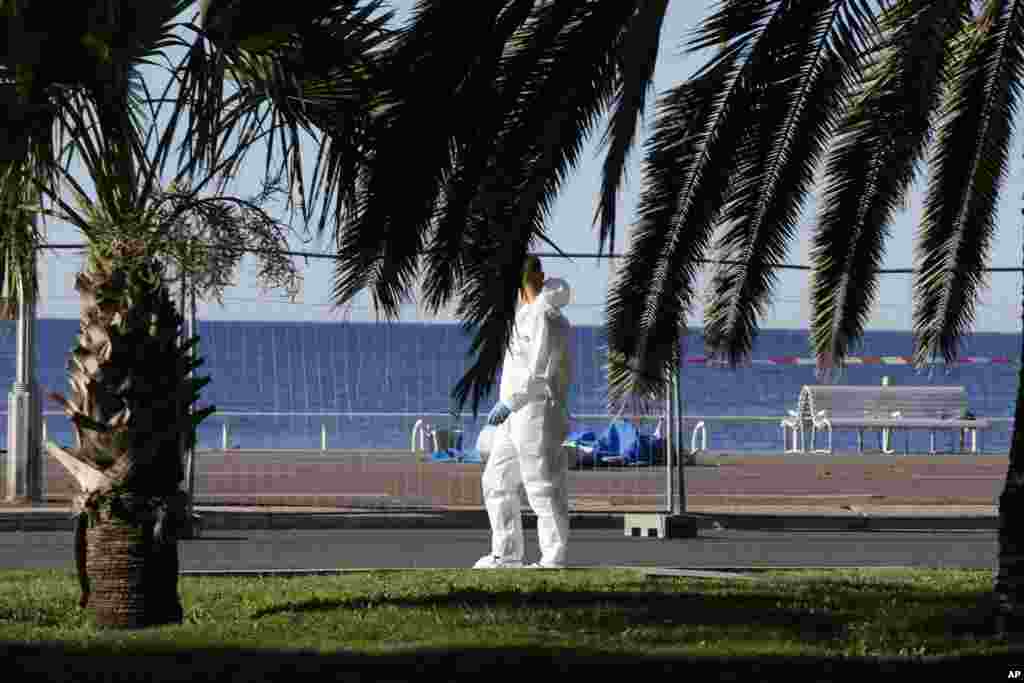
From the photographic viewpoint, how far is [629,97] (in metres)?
6.73

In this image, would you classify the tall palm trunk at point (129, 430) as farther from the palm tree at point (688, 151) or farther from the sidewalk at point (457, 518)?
the sidewalk at point (457, 518)

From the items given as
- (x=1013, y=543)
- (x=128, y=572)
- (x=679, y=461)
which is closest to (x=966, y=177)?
(x=1013, y=543)

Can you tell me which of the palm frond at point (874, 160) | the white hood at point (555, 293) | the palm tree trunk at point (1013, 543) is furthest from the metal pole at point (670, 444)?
the palm tree trunk at point (1013, 543)

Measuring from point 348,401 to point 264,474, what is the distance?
188 centimetres

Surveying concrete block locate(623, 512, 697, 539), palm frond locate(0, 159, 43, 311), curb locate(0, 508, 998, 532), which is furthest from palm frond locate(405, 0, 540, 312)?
curb locate(0, 508, 998, 532)

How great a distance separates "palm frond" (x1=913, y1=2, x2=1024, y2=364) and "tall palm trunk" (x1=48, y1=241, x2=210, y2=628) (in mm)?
3507

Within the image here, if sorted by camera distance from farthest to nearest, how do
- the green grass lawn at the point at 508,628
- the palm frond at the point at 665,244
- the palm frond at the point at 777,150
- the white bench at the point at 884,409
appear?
the white bench at the point at 884,409 → the palm frond at the point at 665,244 → the palm frond at the point at 777,150 → the green grass lawn at the point at 508,628

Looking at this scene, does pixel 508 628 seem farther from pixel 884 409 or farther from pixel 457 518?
pixel 884 409

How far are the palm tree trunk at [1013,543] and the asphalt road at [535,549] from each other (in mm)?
5366

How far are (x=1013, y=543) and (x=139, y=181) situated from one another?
3905 mm

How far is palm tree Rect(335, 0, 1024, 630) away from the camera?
24.1 ft

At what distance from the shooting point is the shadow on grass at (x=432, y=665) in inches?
272

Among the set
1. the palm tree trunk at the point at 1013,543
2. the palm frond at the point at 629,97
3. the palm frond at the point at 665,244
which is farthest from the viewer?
Answer: the palm frond at the point at 665,244

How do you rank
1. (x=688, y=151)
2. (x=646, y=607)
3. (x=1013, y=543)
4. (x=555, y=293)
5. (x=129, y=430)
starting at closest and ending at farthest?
(x=1013, y=543) < (x=688, y=151) < (x=129, y=430) < (x=646, y=607) < (x=555, y=293)
